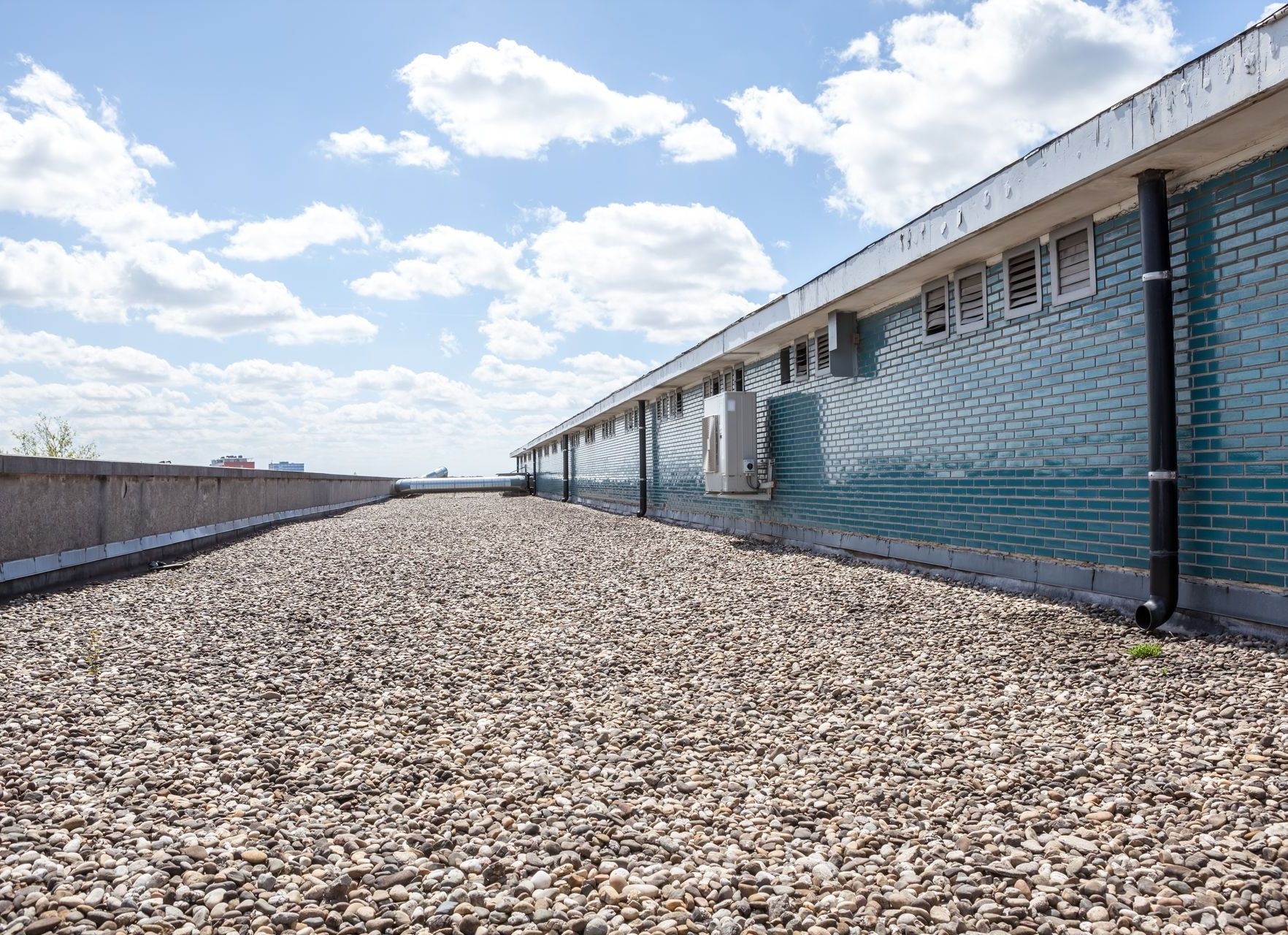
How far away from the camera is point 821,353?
1254 cm

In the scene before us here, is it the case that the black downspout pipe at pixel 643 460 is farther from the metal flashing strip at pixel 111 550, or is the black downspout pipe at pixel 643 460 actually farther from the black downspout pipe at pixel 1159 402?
the black downspout pipe at pixel 1159 402

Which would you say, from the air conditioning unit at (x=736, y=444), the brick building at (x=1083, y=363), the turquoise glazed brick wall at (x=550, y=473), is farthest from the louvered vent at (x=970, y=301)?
the turquoise glazed brick wall at (x=550, y=473)

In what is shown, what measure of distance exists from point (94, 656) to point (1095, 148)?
7927 millimetres

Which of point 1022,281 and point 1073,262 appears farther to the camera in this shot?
point 1022,281

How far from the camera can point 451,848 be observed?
2.76m

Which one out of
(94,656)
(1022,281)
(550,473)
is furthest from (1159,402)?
(550,473)

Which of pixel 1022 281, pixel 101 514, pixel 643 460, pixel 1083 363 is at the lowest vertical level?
pixel 101 514

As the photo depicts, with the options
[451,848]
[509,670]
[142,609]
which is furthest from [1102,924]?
[142,609]

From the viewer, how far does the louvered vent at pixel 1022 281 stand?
765 cm

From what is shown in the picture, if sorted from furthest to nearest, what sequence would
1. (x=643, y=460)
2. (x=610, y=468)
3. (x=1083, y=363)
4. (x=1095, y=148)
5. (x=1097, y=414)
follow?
1. (x=610, y=468)
2. (x=643, y=460)
3. (x=1083, y=363)
4. (x=1097, y=414)
5. (x=1095, y=148)

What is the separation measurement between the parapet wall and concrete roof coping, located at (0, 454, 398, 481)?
0.01 metres

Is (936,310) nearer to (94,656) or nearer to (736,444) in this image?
(736,444)

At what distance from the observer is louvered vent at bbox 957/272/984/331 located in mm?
8500

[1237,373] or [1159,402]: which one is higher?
[1237,373]
